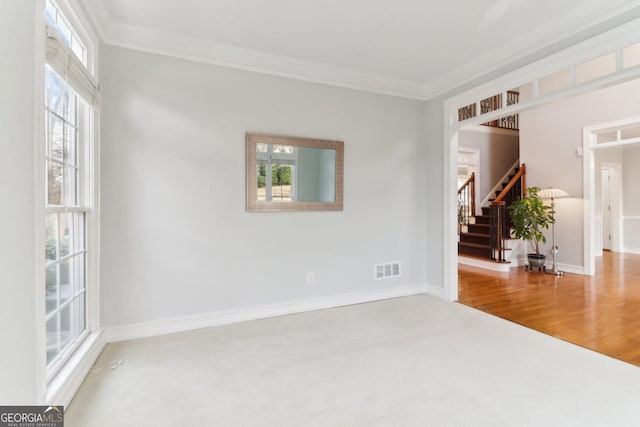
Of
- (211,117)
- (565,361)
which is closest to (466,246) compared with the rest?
(565,361)

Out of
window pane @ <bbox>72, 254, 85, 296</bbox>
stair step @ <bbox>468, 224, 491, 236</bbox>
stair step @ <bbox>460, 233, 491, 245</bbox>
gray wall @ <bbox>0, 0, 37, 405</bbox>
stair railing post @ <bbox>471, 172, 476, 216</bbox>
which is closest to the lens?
gray wall @ <bbox>0, 0, 37, 405</bbox>

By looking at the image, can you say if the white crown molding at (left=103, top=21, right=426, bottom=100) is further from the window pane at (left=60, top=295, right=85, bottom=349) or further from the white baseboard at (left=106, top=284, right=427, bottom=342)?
the white baseboard at (left=106, top=284, right=427, bottom=342)

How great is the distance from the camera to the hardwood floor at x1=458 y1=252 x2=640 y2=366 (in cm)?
286

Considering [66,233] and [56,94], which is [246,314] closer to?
[66,233]

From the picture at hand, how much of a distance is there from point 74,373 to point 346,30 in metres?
3.27

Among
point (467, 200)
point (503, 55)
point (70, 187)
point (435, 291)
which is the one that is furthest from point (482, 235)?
point (70, 187)

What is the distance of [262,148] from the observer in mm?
3348

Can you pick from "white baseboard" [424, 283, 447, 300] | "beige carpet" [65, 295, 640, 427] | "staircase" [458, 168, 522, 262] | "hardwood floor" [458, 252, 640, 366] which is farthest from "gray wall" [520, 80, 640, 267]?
"beige carpet" [65, 295, 640, 427]

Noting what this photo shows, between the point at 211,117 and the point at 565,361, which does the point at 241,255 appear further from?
the point at 565,361

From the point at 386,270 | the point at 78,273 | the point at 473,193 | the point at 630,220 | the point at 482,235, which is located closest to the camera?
the point at 78,273

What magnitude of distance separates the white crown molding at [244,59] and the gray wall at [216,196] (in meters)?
0.08

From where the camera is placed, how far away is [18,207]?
1393 mm

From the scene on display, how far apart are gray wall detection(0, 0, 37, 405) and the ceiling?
1.27 metres

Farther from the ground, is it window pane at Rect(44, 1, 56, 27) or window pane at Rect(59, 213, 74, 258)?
window pane at Rect(44, 1, 56, 27)
